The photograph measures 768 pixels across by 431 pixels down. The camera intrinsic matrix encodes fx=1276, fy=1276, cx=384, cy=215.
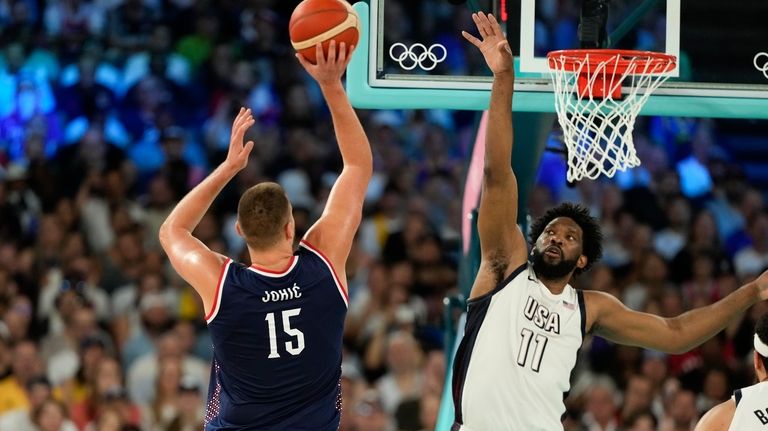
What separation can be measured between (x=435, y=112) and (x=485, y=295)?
7.28 metres

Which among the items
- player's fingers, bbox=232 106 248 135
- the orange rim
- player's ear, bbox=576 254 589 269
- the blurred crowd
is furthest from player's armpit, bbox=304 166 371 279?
the blurred crowd

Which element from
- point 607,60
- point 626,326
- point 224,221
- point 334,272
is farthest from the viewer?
point 224,221

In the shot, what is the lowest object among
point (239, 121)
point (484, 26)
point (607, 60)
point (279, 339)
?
point (279, 339)

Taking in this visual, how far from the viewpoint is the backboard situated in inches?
245

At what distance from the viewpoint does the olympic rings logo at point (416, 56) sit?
6.30 meters

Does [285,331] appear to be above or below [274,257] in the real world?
below

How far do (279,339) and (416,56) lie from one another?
2150 millimetres

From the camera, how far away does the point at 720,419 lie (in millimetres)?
5453

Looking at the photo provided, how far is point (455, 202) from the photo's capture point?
39.0 ft

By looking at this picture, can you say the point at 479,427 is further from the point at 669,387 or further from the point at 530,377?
the point at 669,387

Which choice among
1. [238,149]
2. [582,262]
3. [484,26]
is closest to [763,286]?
[582,262]

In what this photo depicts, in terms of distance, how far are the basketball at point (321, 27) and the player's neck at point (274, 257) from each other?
81 centimetres

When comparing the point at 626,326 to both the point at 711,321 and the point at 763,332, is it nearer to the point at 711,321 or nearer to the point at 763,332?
the point at 711,321

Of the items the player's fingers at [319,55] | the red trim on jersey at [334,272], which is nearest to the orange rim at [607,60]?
the player's fingers at [319,55]
